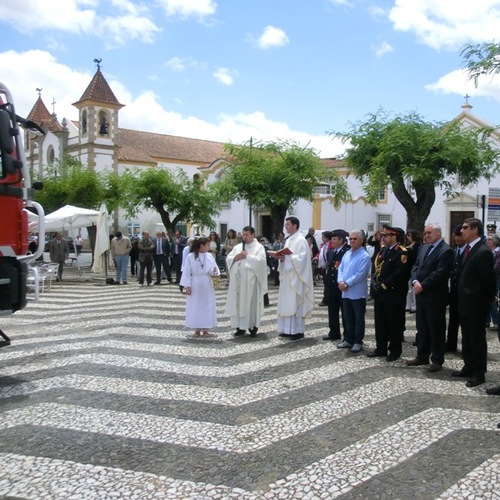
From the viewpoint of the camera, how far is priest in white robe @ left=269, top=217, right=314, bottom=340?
29.7ft

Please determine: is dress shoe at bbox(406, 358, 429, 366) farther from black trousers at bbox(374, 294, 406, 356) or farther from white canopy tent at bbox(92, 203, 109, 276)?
white canopy tent at bbox(92, 203, 109, 276)

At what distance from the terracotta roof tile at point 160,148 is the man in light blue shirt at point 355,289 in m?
46.1

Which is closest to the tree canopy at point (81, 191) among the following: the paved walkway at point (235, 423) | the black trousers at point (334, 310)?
the paved walkway at point (235, 423)

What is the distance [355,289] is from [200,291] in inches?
98.6

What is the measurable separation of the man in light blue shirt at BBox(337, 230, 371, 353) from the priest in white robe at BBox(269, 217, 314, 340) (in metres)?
0.88

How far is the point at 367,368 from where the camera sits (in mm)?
7164

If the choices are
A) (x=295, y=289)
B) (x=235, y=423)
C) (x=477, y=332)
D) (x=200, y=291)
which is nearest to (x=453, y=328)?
(x=477, y=332)

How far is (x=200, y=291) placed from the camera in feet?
30.0

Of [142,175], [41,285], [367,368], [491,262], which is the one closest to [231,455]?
[367,368]

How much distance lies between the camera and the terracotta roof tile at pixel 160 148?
5391 centimetres

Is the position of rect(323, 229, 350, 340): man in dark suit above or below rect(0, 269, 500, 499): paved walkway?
above

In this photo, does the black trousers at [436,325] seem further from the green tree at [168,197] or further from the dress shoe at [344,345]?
the green tree at [168,197]

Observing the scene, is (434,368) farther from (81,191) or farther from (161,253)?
(81,191)

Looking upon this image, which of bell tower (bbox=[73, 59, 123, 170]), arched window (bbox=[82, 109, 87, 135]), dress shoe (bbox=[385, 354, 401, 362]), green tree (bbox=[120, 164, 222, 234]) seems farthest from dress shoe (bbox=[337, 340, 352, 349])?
arched window (bbox=[82, 109, 87, 135])
